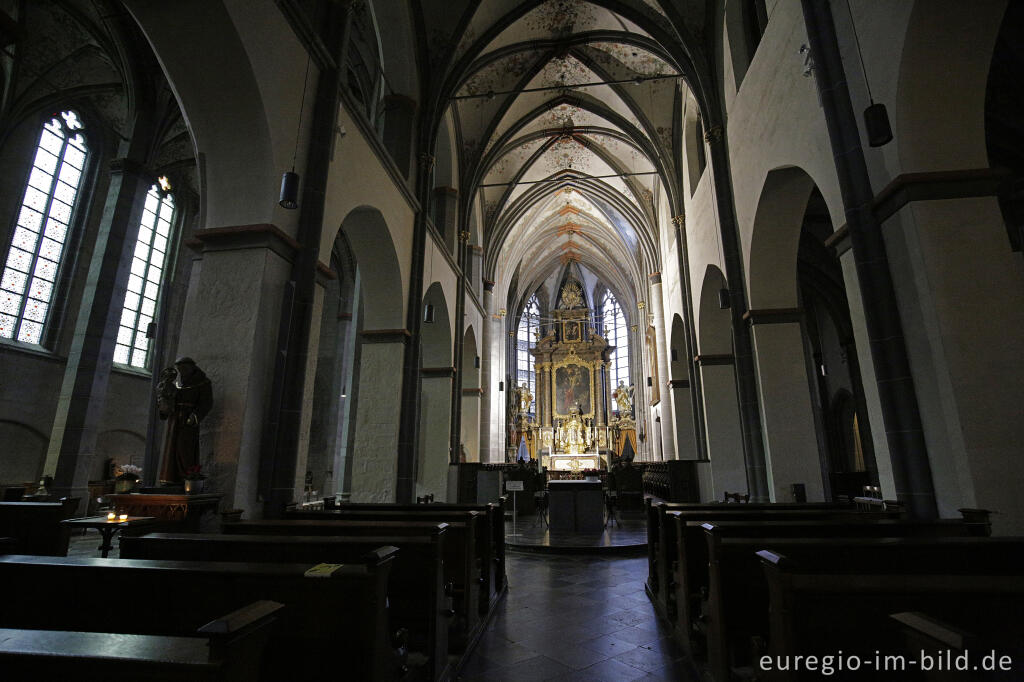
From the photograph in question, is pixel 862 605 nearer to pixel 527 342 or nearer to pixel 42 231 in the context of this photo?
pixel 42 231

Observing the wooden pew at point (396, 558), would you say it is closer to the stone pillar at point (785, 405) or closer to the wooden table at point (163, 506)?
the wooden table at point (163, 506)

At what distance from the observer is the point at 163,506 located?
4.32 metres

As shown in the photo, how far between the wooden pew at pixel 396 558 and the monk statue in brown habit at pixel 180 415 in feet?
7.04

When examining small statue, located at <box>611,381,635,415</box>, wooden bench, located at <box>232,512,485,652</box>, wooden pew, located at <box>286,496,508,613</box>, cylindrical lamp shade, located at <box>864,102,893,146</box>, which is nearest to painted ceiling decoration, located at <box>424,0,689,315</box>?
small statue, located at <box>611,381,635,415</box>

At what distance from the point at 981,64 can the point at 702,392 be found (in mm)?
7307

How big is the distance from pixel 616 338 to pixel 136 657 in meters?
28.7

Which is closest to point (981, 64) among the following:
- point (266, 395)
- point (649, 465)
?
point (266, 395)

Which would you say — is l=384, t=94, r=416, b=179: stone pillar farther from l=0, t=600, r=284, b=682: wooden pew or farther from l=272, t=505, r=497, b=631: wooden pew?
l=0, t=600, r=284, b=682: wooden pew

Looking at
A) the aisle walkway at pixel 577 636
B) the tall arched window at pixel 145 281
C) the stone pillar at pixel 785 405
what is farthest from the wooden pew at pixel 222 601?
the tall arched window at pixel 145 281

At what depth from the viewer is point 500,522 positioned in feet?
17.6

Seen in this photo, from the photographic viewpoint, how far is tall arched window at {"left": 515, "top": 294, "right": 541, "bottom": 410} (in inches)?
1161

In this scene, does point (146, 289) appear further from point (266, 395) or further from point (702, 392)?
point (702, 392)

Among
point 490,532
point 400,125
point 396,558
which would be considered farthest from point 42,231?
point 396,558

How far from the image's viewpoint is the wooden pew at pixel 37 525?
11.8ft
